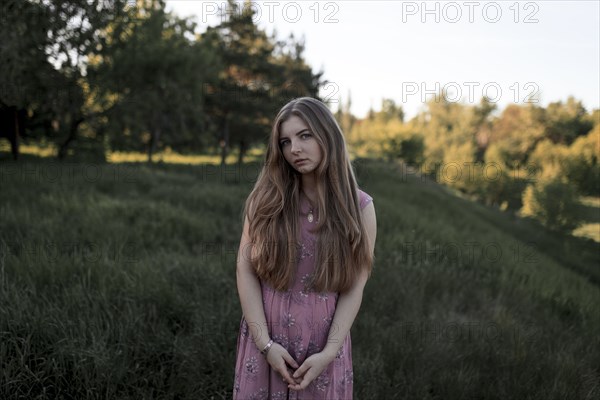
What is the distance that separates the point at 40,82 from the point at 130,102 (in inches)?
177

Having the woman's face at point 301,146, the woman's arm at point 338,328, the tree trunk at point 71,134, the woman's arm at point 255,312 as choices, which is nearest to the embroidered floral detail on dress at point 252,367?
the woman's arm at point 255,312

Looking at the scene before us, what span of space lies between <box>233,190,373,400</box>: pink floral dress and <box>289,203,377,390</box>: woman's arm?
0.16ft

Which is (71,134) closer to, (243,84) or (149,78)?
(149,78)

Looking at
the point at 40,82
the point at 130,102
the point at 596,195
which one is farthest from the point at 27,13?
the point at 596,195

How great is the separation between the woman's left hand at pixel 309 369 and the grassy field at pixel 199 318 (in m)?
1.18

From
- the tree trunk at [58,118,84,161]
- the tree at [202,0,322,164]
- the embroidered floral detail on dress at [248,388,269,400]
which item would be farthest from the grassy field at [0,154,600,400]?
the tree at [202,0,322,164]

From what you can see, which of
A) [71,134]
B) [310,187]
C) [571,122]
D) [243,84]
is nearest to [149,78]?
[71,134]

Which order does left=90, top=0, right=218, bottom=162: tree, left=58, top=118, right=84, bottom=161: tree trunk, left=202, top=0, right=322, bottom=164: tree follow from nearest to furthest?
left=58, top=118, right=84, bottom=161: tree trunk < left=90, top=0, right=218, bottom=162: tree < left=202, top=0, right=322, bottom=164: tree

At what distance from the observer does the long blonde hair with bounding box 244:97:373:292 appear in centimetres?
162

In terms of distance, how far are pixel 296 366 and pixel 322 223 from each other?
62 centimetres

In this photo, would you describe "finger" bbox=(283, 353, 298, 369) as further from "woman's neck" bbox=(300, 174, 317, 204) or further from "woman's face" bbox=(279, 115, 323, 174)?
"woman's face" bbox=(279, 115, 323, 174)

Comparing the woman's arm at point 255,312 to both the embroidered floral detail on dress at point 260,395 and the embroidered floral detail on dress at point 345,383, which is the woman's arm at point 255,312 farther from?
the embroidered floral detail on dress at point 345,383

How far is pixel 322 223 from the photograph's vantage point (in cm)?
165

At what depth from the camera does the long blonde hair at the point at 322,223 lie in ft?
5.33
